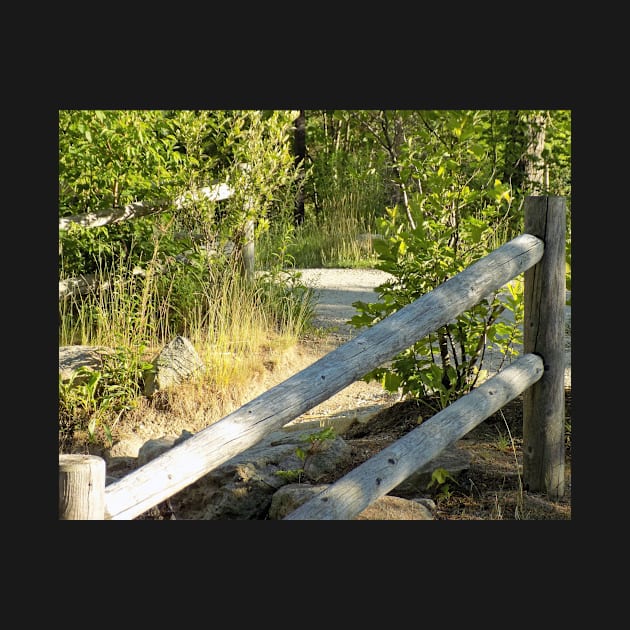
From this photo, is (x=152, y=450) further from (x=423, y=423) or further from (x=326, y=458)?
(x=423, y=423)

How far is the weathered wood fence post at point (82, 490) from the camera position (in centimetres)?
236

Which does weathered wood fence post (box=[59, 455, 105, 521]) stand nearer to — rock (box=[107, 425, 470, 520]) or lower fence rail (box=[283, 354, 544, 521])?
lower fence rail (box=[283, 354, 544, 521])

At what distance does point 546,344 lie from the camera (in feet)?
13.5

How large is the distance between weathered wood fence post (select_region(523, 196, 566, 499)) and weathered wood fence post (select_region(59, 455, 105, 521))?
97.5 inches

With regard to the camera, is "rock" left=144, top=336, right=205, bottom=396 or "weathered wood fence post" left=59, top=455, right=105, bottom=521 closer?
"weathered wood fence post" left=59, top=455, right=105, bottom=521

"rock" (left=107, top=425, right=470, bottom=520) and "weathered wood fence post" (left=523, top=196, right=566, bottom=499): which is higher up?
"weathered wood fence post" (left=523, top=196, right=566, bottom=499)

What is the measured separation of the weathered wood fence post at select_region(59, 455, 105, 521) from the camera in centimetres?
236

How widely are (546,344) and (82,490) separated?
2.54m

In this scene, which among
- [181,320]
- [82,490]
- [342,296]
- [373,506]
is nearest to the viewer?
[82,490]

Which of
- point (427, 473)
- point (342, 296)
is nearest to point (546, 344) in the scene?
point (427, 473)

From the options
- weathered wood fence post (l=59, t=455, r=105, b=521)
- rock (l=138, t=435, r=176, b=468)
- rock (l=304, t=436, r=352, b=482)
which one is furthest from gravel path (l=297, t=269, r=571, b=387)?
weathered wood fence post (l=59, t=455, r=105, b=521)

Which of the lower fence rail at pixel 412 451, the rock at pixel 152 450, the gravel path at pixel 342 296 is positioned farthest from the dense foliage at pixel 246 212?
the rock at pixel 152 450

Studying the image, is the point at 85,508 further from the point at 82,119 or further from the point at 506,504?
the point at 82,119

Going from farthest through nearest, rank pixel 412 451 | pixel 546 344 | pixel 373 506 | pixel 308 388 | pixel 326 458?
pixel 326 458
pixel 546 344
pixel 373 506
pixel 412 451
pixel 308 388
